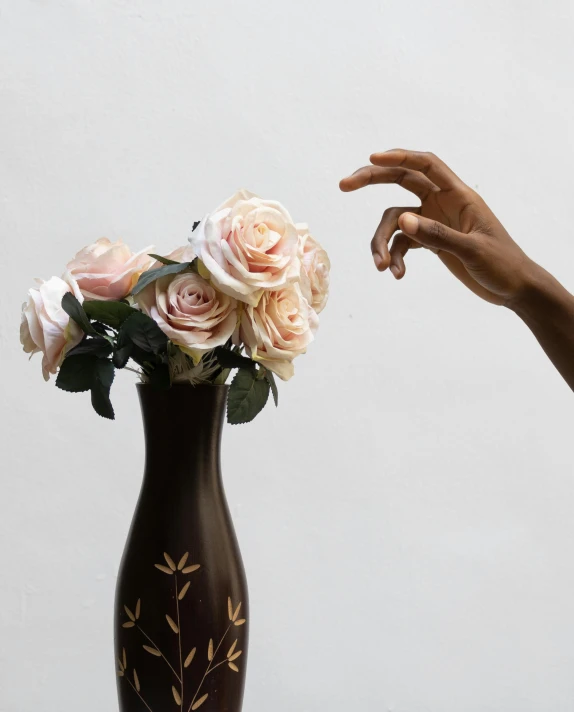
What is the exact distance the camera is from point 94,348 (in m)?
0.77

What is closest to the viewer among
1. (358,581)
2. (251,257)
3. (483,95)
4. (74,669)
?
(251,257)

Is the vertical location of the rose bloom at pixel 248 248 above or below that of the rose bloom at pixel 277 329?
above

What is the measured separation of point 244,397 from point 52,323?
7.3 inches

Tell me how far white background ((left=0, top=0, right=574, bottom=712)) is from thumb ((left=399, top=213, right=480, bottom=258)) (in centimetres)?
78

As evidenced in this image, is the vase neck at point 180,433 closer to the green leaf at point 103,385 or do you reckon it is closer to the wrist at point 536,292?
the green leaf at point 103,385

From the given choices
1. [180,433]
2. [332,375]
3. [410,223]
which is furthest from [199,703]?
[332,375]

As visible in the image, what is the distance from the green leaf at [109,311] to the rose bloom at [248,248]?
0.30ft

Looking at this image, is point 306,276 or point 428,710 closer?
point 306,276

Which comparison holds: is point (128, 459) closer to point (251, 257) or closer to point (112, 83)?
point (112, 83)

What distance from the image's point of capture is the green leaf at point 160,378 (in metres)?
0.76

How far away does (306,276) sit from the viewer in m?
0.79

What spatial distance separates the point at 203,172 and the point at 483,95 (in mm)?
617

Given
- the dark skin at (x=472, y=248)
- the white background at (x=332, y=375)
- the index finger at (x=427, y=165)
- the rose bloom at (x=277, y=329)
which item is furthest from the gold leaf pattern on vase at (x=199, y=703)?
the white background at (x=332, y=375)

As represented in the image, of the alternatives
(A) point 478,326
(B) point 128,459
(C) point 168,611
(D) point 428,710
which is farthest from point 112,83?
(D) point 428,710
